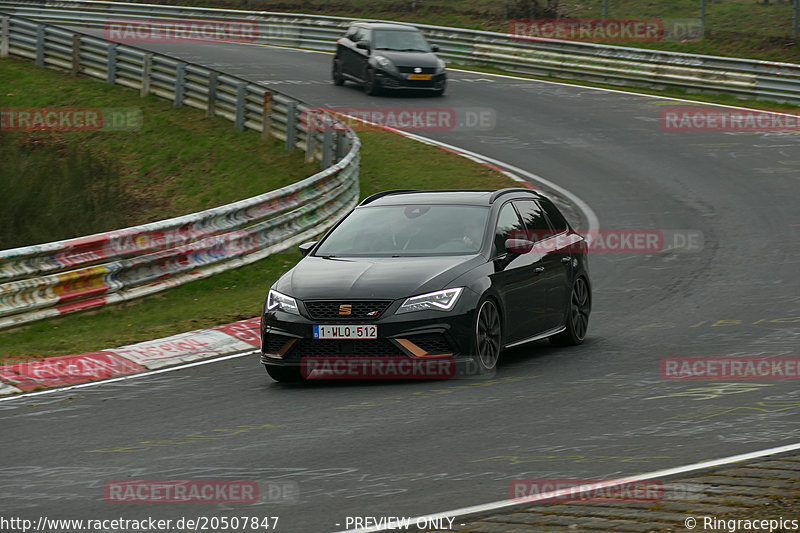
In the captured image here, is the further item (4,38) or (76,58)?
(4,38)

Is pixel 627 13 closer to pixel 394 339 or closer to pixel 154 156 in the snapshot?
pixel 154 156

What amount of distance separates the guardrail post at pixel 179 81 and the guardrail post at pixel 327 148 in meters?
8.16

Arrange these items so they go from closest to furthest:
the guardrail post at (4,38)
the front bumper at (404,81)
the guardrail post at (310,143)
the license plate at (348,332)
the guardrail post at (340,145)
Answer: the license plate at (348,332) < the guardrail post at (340,145) < the guardrail post at (310,143) < the front bumper at (404,81) < the guardrail post at (4,38)

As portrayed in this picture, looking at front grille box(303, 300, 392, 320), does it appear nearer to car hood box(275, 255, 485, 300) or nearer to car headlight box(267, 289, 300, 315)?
car hood box(275, 255, 485, 300)

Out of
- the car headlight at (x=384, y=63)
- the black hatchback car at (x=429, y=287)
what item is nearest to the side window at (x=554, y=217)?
the black hatchback car at (x=429, y=287)

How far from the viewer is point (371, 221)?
11.3 metres

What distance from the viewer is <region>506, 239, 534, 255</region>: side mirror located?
1088cm

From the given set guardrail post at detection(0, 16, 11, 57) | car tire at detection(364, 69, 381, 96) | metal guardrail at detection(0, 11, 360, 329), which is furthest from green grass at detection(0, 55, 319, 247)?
car tire at detection(364, 69, 381, 96)

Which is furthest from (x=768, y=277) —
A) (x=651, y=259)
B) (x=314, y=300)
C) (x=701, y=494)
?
(x=701, y=494)

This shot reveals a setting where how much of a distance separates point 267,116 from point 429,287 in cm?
1638

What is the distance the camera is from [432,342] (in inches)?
384

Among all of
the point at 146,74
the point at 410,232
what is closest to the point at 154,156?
the point at 146,74

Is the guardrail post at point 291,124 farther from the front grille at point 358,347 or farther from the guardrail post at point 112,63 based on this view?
the front grille at point 358,347

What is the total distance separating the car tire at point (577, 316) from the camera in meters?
11.9
